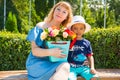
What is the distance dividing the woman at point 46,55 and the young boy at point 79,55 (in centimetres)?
25

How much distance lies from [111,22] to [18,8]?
5979 mm

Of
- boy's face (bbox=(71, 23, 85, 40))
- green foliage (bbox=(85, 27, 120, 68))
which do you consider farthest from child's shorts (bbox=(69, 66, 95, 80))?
green foliage (bbox=(85, 27, 120, 68))

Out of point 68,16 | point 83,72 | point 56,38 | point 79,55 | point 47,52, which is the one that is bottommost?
point 83,72

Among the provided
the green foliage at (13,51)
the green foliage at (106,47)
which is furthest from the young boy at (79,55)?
the green foliage at (13,51)

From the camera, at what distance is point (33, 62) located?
3.44m

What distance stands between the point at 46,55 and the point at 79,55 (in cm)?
58

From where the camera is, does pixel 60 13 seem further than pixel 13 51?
No

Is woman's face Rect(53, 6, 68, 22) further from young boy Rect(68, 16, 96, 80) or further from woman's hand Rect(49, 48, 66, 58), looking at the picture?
woman's hand Rect(49, 48, 66, 58)

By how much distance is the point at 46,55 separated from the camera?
10.9 feet

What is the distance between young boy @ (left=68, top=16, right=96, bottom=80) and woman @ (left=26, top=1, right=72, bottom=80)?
25 cm

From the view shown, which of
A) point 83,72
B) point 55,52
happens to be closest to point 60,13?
point 55,52

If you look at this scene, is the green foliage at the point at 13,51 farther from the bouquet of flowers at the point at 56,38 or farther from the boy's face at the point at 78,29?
the bouquet of flowers at the point at 56,38

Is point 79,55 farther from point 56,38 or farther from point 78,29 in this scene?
point 56,38

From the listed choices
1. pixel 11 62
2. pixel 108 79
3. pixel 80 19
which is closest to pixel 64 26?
pixel 80 19
